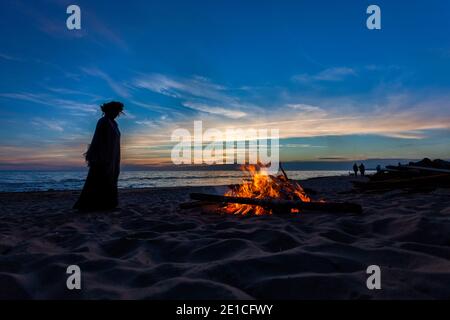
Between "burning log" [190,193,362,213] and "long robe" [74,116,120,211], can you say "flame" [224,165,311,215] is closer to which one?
"burning log" [190,193,362,213]

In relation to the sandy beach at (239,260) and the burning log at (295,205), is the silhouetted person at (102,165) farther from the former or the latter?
the burning log at (295,205)

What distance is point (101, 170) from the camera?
7.67 meters

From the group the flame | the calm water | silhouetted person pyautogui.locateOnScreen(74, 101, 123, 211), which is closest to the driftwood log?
the flame

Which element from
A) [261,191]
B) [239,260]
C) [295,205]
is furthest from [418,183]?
[239,260]

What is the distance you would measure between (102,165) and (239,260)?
5941mm

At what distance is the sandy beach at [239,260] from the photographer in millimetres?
2143

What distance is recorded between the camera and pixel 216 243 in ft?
11.2

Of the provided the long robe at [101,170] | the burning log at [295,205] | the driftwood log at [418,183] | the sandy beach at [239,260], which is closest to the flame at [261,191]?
the burning log at [295,205]

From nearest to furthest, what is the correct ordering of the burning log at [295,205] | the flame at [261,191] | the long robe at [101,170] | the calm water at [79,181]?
the burning log at [295,205]
the flame at [261,191]
the long robe at [101,170]
the calm water at [79,181]

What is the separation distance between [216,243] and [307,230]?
54.1 inches

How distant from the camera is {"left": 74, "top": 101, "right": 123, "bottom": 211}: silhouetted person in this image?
7.44 m

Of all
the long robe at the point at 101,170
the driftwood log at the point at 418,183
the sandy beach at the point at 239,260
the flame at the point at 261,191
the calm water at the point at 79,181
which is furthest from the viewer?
the calm water at the point at 79,181
